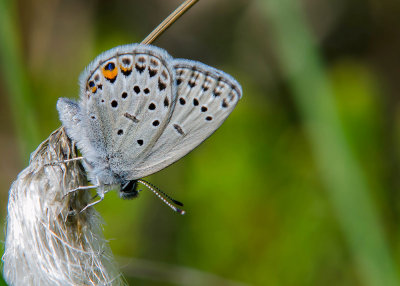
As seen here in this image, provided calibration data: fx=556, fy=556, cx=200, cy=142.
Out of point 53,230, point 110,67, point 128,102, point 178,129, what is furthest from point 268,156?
point 53,230

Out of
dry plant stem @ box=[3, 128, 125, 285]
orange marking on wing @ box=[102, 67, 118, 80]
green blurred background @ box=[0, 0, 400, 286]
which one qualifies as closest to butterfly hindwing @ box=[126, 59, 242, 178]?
orange marking on wing @ box=[102, 67, 118, 80]

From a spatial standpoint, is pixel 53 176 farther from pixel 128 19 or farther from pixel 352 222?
pixel 128 19

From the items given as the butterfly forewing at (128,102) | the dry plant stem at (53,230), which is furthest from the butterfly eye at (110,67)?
the dry plant stem at (53,230)

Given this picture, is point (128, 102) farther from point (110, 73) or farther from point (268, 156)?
point (268, 156)

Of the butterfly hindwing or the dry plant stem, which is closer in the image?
the dry plant stem

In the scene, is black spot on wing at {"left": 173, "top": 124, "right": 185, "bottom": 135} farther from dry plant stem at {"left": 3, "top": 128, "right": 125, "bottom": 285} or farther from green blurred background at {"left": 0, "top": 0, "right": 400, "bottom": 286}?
green blurred background at {"left": 0, "top": 0, "right": 400, "bottom": 286}

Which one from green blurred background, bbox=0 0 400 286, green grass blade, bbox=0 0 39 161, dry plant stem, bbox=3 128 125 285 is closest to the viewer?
dry plant stem, bbox=3 128 125 285
